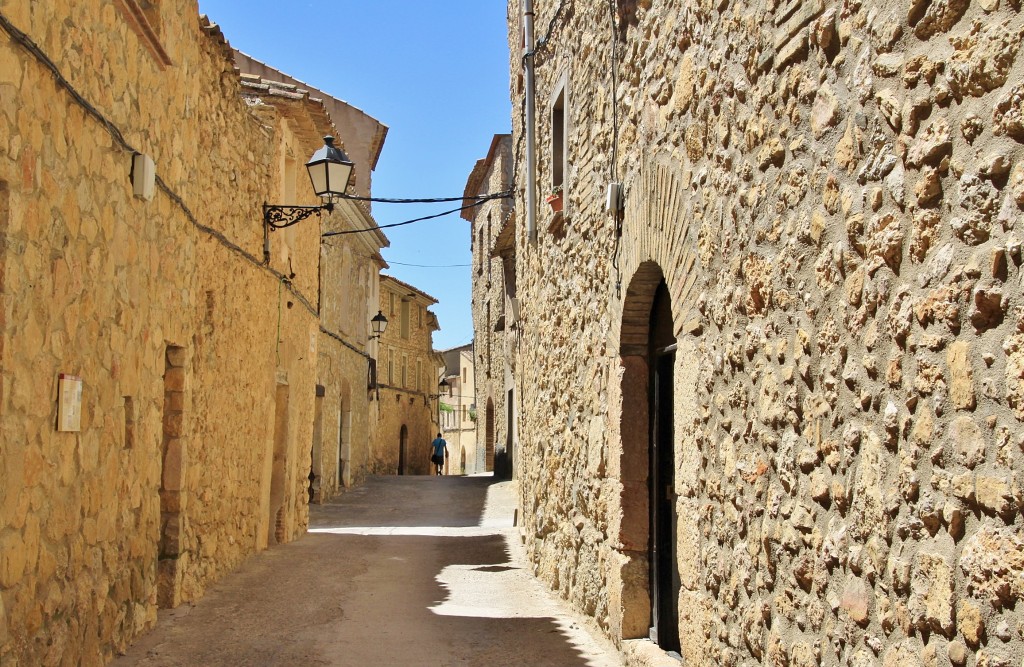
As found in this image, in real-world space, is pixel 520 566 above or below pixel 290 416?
below

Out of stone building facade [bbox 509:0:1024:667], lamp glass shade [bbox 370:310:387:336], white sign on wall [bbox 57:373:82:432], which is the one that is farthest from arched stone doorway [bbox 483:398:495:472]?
white sign on wall [bbox 57:373:82:432]

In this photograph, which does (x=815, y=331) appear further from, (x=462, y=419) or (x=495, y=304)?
(x=462, y=419)

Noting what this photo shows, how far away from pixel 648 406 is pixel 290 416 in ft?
21.0

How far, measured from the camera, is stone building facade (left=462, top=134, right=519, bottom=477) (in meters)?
22.0

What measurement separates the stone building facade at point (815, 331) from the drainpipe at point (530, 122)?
298 cm

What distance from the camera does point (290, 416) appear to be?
38.3 feet

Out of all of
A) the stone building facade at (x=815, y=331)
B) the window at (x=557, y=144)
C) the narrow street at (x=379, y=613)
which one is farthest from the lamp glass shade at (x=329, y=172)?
the stone building facade at (x=815, y=331)

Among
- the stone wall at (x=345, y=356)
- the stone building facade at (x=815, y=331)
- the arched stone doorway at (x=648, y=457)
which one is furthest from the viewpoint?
the stone wall at (x=345, y=356)

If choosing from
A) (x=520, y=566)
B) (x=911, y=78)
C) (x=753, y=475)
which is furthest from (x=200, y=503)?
(x=911, y=78)

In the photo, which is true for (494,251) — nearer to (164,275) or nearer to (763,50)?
(164,275)

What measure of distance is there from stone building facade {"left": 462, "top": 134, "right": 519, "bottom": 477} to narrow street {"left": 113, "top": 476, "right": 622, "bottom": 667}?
29.3 ft

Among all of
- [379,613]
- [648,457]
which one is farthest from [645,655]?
[379,613]

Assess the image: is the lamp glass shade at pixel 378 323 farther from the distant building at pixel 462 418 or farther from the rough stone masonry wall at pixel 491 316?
the distant building at pixel 462 418

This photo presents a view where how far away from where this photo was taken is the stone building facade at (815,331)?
246cm
